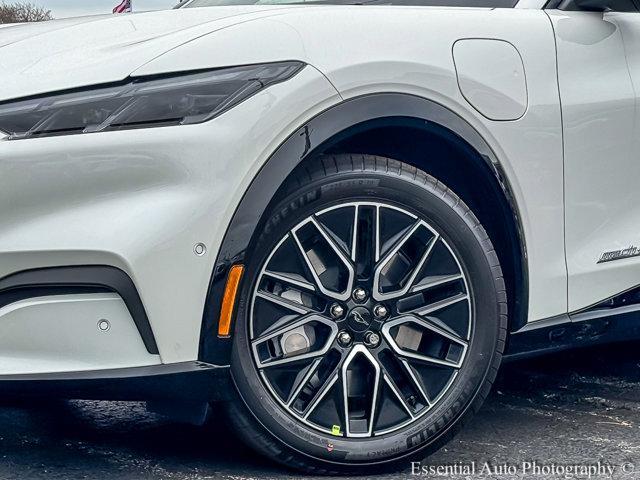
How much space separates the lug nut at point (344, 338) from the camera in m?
2.78

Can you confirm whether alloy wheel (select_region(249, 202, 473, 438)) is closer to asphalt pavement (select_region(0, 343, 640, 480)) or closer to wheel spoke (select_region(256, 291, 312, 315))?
wheel spoke (select_region(256, 291, 312, 315))

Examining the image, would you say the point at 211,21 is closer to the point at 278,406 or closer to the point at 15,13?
the point at 278,406

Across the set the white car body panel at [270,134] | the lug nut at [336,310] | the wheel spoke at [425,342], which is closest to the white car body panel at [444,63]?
the white car body panel at [270,134]

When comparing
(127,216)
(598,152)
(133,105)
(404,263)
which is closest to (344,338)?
(404,263)

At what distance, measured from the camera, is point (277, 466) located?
2832mm

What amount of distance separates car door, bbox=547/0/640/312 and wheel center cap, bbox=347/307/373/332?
2.11ft

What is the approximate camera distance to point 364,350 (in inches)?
110

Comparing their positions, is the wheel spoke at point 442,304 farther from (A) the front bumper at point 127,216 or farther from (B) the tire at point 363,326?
(A) the front bumper at point 127,216

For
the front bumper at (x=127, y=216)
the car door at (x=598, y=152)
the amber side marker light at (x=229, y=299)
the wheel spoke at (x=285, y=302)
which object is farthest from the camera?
the car door at (x=598, y=152)

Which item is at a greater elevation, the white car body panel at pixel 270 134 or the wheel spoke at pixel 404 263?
the white car body panel at pixel 270 134

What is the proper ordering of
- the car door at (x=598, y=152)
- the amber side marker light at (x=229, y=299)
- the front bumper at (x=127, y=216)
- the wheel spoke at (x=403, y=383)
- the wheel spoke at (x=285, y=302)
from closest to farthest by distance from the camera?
1. the front bumper at (x=127, y=216)
2. the amber side marker light at (x=229, y=299)
3. the wheel spoke at (x=285, y=302)
4. the wheel spoke at (x=403, y=383)
5. the car door at (x=598, y=152)

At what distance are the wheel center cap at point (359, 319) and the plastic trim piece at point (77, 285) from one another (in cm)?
51

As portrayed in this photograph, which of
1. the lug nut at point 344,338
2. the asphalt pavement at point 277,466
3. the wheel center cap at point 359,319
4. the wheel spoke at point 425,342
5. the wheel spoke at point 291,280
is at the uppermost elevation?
the wheel spoke at point 291,280

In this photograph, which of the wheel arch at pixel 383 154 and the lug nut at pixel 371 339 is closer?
the wheel arch at pixel 383 154
